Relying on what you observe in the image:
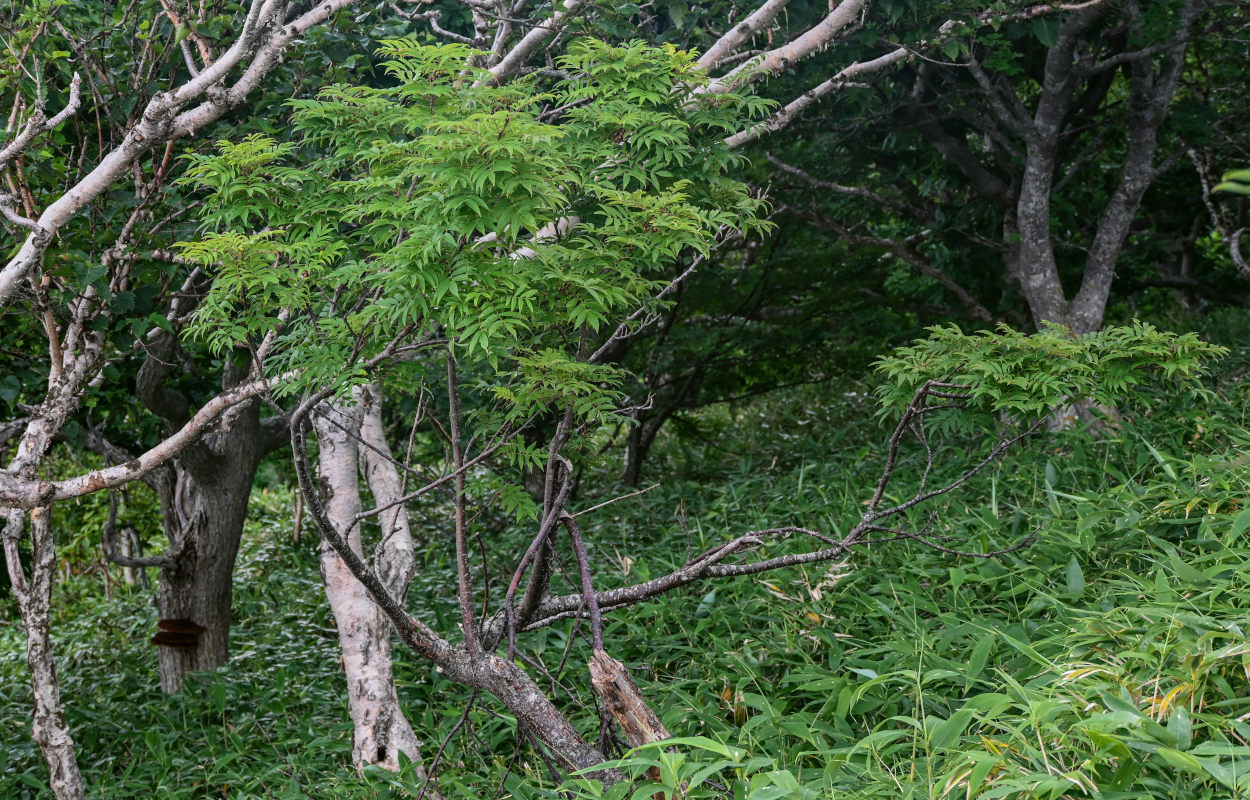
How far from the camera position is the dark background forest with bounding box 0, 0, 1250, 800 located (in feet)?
10.2

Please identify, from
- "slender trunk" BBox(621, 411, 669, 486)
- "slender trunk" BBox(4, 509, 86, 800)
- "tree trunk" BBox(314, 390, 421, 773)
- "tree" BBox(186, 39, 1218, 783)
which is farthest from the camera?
"slender trunk" BBox(621, 411, 669, 486)

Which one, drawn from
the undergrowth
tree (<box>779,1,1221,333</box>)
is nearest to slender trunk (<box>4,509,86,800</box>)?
the undergrowth

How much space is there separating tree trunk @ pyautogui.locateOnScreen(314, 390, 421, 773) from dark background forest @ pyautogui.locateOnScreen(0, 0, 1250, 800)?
0.06ft

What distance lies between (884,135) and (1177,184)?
2.76 meters

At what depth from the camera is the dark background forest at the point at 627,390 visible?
312 cm

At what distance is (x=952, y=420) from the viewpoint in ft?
13.1

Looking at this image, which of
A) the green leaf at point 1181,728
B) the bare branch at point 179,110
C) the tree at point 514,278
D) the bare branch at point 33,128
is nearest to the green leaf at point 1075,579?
the tree at point 514,278

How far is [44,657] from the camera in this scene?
4.43 m

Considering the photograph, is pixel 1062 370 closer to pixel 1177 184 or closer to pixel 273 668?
pixel 273 668

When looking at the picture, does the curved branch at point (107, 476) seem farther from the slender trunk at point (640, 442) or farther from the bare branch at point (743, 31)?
the slender trunk at point (640, 442)

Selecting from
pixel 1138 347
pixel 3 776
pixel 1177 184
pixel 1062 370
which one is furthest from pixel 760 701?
pixel 1177 184

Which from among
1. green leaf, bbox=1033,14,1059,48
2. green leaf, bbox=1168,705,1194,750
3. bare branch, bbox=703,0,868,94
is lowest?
green leaf, bbox=1168,705,1194,750

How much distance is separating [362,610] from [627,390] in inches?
127

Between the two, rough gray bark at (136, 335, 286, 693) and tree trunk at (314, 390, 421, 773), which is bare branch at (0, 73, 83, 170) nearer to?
tree trunk at (314, 390, 421, 773)
